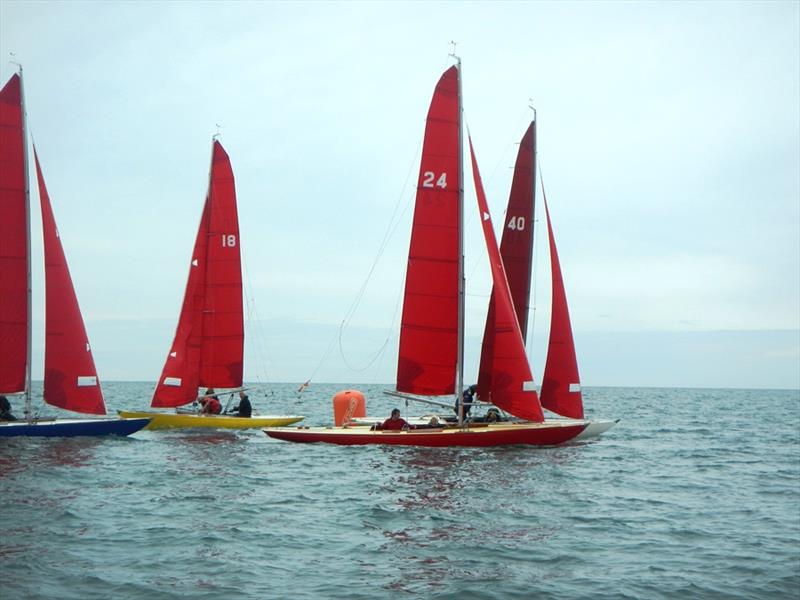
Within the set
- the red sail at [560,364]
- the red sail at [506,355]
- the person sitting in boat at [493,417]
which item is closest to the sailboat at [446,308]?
the red sail at [506,355]

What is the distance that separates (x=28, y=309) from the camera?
25.7 metres

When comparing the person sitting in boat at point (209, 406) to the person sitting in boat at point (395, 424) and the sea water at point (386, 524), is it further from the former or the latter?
the person sitting in boat at point (395, 424)

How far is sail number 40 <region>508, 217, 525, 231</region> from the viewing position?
1150 inches

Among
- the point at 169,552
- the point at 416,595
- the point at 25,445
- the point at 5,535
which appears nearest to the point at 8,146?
the point at 25,445

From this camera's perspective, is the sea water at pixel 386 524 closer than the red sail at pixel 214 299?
Yes

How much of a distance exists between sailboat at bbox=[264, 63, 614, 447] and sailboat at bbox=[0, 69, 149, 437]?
19.7 feet

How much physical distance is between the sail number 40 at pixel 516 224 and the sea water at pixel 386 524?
7.71m

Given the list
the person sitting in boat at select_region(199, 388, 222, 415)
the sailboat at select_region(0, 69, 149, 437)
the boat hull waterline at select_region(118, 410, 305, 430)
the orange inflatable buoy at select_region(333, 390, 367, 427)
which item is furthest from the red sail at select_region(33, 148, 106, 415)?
the orange inflatable buoy at select_region(333, 390, 367, 427)

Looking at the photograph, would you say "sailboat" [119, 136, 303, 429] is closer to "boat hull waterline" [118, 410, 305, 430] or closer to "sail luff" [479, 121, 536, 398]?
"boat hull waterline" [118, 410, 305, 430]

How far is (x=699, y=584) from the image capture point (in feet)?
39.0

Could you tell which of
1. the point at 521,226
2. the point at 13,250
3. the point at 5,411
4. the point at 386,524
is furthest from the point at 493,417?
the point at 13,250

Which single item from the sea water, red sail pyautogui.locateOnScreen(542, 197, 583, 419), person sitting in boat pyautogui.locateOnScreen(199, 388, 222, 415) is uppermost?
red sail pyautogui.locateOnScreen(542, 197, 583, 419)

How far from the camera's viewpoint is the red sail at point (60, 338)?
2588cm

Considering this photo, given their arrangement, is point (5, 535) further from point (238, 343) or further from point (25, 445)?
point (238, 343)
